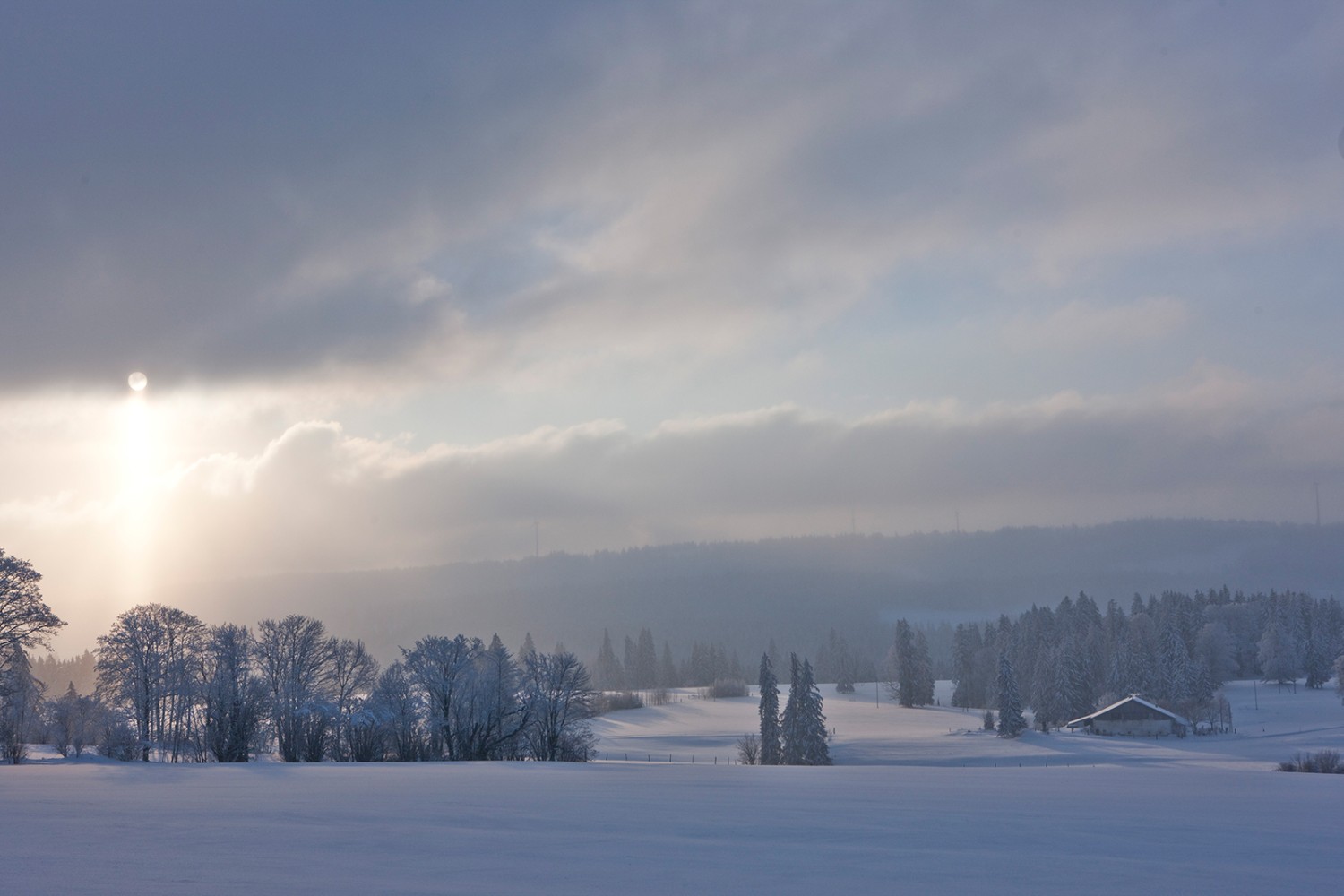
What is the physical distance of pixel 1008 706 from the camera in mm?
110625

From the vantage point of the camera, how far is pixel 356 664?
220ft

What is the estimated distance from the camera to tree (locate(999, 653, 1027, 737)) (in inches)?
4321

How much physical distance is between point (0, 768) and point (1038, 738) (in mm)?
95030

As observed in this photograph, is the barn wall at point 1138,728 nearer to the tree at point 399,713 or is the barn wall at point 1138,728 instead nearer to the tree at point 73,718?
the tree at point 399,713

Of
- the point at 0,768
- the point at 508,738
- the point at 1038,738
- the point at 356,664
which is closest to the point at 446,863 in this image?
the point at 0,768

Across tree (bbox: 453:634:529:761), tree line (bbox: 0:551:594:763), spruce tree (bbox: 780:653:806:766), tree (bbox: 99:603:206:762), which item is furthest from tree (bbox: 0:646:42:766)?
spruce tree (bbox: 780:653:806:766)

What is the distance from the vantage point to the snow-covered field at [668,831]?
13.2m

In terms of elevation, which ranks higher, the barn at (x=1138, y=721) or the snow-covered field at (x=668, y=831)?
the snow-covered field at (x=668, y=831)

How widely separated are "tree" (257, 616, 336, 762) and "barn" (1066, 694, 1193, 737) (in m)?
86.2

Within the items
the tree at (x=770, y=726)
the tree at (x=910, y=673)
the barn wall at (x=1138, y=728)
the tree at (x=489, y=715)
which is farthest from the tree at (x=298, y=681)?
the tree at (x=910, y=673)

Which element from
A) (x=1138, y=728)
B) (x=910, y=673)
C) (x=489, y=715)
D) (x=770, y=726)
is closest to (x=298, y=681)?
(x=489, y=715)

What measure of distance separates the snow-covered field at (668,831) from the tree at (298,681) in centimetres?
2769

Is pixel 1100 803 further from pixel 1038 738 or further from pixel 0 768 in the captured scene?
pixel 1038 738

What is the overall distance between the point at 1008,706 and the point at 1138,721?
1394 cm
